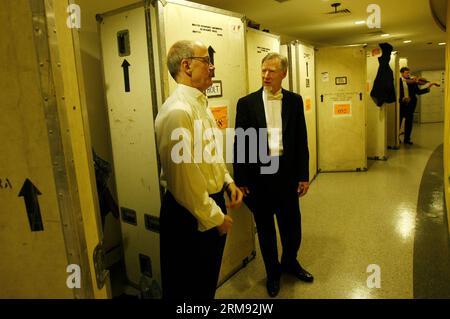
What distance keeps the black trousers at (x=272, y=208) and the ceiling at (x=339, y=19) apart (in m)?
2.67

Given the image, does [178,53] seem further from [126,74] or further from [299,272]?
[299,272]

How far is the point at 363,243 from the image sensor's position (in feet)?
9.98

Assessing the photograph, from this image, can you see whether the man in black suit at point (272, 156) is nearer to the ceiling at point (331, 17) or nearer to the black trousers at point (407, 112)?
the ceiling at point (331, 17)

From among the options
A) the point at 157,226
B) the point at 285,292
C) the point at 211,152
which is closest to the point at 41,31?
the point at 211,152

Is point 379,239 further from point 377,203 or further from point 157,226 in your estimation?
point 157,226

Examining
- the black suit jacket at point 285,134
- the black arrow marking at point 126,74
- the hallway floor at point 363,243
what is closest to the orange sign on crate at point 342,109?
the hallway floor at point 363,243

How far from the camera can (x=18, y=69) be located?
0.91 meters

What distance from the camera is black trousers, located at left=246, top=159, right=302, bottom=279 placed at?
238 cm

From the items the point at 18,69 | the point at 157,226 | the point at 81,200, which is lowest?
the point at 157,226

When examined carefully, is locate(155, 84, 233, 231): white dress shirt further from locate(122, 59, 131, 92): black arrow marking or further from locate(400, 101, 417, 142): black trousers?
locate(400, 101, 417, 142): black trousers

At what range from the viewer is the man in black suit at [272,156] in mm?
2369

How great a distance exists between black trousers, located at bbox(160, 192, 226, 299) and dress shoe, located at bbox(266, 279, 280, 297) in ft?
2.39

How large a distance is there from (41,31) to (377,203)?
3.96 metres

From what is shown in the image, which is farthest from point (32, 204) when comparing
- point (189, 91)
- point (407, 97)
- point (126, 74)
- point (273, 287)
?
point (407, 97)
